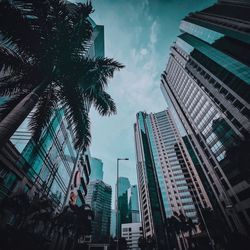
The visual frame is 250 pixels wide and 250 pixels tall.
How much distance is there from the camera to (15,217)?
62.7 feet

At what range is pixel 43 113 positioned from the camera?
7.41 metres

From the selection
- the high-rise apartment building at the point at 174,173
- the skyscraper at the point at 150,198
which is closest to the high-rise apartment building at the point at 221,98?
the high-rise apartment building at the point at 174,173

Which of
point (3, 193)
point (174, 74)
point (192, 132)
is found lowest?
point (3, 193)

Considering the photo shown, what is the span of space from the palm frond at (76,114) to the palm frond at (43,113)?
58 centimetres

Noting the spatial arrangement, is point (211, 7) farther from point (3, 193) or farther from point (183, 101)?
point (3, 193)

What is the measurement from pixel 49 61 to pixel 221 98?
56.5 metres

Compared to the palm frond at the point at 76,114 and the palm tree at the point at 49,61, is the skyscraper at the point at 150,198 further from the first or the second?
the palm tree at the point at 49,61

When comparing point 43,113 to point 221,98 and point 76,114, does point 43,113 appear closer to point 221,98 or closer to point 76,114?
point 76,114

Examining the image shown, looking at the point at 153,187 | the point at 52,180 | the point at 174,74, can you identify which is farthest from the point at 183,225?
the point at 174,74

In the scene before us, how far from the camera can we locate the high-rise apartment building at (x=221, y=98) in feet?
140

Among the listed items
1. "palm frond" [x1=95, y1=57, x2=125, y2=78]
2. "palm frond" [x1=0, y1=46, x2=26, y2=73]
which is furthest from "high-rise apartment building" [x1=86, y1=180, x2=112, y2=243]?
"palm frond" [x1=0, y1=46, x2=26, y2=73]

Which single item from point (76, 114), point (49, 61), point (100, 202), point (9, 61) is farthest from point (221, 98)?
point (100, 202)

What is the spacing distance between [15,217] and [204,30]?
266 ft

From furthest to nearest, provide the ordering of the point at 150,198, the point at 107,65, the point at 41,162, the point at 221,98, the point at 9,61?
the point at 150,198, the point at 221,98, the point at 41,162, the point at 107,65, the point at 9,61
